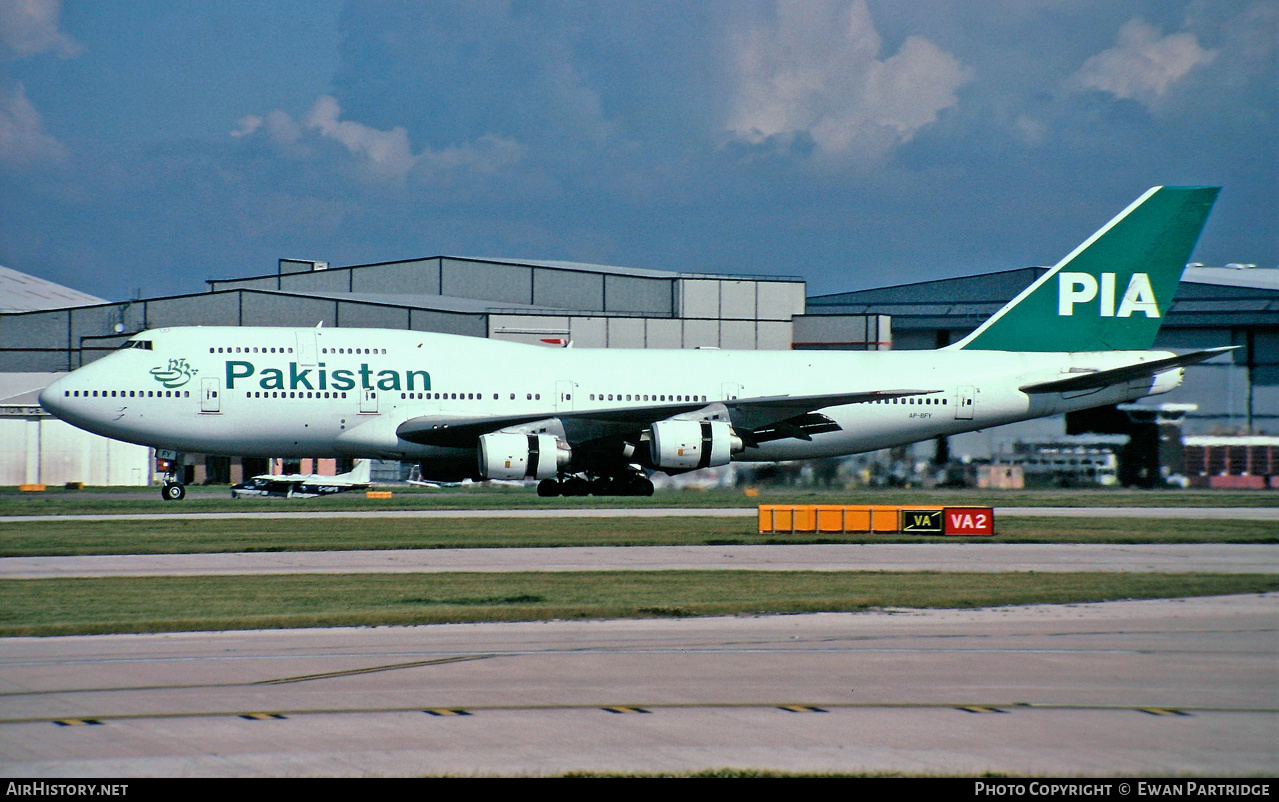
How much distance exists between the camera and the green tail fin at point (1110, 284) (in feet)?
136

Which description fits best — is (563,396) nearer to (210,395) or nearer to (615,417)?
(615,417)

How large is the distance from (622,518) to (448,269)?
126 feet

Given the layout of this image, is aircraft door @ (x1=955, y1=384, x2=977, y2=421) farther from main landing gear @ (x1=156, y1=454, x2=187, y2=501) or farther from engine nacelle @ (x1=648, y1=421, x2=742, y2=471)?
main landing gear @ (x1=156, y1=454, x2=187, y2=501)

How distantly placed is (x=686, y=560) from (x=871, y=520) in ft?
25.3

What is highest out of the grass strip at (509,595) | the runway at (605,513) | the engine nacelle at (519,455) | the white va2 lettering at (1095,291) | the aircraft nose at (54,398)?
the white va2 lettering at (1095,291)

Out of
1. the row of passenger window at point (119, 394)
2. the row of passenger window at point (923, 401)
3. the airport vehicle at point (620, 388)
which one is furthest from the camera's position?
the row of passenger window at point (923, 401)

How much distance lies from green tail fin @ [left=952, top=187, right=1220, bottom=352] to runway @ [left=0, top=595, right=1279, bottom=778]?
27.4m

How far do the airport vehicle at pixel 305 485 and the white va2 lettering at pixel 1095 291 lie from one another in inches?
1102

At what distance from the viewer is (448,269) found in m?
67.2

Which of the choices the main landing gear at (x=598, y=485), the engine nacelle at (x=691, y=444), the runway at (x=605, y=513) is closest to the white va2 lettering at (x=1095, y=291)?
the runway at (x=605, y=513)

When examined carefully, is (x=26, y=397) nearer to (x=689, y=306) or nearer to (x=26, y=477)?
(x=26, y=477)

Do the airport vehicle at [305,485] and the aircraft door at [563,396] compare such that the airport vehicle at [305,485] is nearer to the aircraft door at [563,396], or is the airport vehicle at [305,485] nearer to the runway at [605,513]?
the runway at [605,513]

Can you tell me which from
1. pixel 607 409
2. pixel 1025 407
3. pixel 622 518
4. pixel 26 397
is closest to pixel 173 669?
pixel 622 518

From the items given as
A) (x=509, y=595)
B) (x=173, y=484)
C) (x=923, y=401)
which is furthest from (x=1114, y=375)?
(x=173, y=484)
